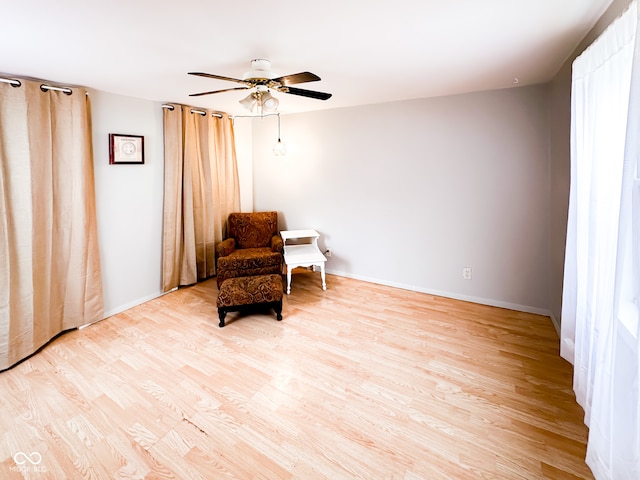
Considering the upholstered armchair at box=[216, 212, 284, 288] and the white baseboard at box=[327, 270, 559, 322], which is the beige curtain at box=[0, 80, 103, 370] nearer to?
the upholstered armchair at box=[216, 212, 284, 288]

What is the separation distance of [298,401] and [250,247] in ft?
8.79

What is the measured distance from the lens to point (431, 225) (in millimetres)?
3654

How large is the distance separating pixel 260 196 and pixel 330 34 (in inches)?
132

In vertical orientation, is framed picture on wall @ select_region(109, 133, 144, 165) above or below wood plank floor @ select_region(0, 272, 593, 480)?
above

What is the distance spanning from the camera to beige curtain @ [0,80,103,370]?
7.81ft

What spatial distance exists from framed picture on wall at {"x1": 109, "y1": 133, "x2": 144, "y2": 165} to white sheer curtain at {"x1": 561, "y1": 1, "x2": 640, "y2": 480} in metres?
3.85

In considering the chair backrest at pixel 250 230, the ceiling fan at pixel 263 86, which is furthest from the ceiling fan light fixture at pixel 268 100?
the chair backrest at pixel 250 230

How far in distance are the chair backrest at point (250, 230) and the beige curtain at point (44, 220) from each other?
170 cm

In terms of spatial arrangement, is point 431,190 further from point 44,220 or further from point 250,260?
point 44,220

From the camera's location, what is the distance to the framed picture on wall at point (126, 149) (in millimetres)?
3154

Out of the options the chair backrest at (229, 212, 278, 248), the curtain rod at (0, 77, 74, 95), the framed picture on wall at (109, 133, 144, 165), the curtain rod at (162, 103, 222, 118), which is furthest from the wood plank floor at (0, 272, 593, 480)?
the curtain rod at (162, 103, 222, 118)

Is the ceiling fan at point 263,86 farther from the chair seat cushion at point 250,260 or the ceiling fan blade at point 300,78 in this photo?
the chair seat cushion at point 250,260

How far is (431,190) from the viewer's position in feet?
11.8

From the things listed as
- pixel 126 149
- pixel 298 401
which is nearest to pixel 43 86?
pixel 126 149
